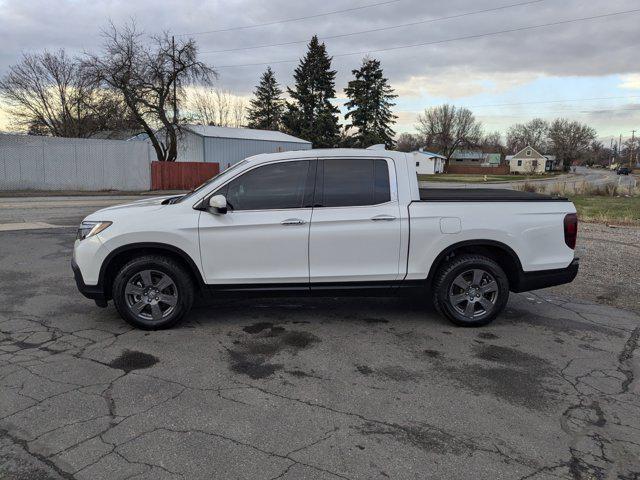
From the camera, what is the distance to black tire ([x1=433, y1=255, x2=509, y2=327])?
528cm

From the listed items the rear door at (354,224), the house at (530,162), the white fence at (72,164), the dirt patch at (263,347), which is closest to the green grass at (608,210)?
the rear door at (354,224)

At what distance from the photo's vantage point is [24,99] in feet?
137

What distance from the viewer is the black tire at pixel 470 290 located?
5277 mm

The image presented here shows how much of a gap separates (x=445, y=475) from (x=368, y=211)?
112 inches

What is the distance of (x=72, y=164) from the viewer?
2877 centimetres

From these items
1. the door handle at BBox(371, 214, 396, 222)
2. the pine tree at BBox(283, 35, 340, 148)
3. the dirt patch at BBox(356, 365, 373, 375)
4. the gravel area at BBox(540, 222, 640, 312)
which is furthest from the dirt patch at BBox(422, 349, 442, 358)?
the pine tree at BBox(283, 35, 340, 148)

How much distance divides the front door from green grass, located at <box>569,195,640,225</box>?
44.1ft

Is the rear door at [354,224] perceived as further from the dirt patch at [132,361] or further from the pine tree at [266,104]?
the pine tree at [266,104]

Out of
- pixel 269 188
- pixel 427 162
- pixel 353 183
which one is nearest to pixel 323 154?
pixel 353 183

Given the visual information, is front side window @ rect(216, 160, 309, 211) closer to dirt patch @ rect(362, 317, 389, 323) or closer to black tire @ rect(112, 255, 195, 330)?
black tire @ rect(112, 255, 195, 330)

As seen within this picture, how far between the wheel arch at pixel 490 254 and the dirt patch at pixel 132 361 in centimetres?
292

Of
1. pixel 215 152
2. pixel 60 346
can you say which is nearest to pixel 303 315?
pixel 60 346

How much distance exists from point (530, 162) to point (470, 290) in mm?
112212

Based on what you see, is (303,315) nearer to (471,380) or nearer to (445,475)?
(471,380)
